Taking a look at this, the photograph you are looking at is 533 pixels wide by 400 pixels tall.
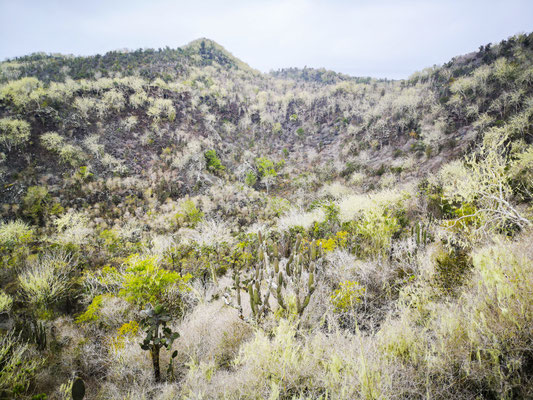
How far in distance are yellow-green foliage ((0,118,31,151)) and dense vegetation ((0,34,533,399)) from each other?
176 mm

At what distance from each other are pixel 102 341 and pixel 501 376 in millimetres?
6581

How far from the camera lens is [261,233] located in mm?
6688

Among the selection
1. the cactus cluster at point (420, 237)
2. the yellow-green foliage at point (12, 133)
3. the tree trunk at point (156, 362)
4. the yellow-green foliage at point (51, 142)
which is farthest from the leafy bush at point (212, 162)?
the tree trunk at point (156, 362)

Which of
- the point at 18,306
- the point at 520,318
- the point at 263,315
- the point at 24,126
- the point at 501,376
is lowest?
the point at 18,306

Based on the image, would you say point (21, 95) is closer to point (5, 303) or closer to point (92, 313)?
point (5, 303)

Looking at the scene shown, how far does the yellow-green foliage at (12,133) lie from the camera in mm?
18984

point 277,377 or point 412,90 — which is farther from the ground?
point 412,90

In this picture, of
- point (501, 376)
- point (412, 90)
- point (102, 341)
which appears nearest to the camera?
point (501, 376)

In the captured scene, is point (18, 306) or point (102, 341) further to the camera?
point (18, 306)

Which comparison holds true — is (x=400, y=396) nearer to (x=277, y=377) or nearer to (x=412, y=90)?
(x=277, y=377)

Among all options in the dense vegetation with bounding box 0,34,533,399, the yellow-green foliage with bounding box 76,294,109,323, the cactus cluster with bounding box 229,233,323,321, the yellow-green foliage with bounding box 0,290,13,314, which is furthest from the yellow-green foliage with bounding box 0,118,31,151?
the cactus cluster with bounding box 229,233,323,321

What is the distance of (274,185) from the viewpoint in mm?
30469

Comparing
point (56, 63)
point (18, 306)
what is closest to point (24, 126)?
point (18, 306)

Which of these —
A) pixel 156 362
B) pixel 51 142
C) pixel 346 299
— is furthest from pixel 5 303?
pixel 51 142
